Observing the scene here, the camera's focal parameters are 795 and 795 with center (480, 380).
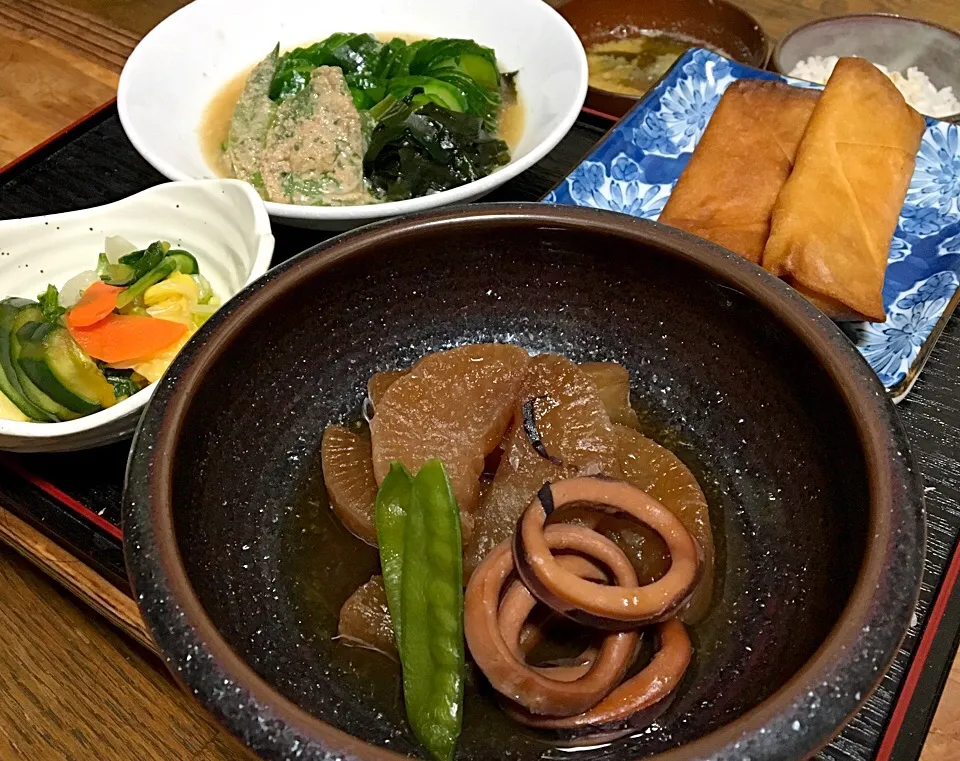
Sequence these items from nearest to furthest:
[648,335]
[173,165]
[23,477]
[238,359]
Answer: [238,359]
[648,335]
[23,477]
[173,165]

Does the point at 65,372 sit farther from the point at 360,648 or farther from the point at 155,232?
the point at 360,648

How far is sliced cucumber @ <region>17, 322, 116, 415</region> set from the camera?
151 centimetres

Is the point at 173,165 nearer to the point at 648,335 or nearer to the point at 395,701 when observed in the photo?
the point at 648,335

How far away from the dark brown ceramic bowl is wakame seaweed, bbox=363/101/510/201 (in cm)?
95

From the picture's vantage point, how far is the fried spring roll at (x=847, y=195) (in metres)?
1.66

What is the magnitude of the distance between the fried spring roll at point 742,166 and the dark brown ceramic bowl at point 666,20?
2.09ft

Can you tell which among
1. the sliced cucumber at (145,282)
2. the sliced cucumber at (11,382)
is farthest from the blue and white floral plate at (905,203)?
the sliced cucumber at (11,382)

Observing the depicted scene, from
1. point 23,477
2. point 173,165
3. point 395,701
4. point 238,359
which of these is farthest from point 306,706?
point 173,165

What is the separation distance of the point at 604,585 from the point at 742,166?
1.39 meters

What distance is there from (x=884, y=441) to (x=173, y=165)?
1811mm

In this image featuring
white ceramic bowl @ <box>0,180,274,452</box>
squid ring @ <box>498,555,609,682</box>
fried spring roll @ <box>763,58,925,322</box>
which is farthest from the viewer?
white ceramic bowl @ <box>0,180,274,452</box>

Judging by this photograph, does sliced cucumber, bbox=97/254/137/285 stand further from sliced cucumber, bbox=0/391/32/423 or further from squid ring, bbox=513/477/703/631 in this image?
squid ring, bbox=513/477/703/631

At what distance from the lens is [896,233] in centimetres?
195

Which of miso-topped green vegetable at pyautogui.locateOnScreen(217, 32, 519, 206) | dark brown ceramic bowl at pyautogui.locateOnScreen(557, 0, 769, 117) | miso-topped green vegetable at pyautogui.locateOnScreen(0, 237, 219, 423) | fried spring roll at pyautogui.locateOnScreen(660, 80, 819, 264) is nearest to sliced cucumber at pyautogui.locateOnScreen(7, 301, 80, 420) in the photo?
miso-topped green vegetable at pyautogui.locateOnScreen(0, 237, 219, 423)
